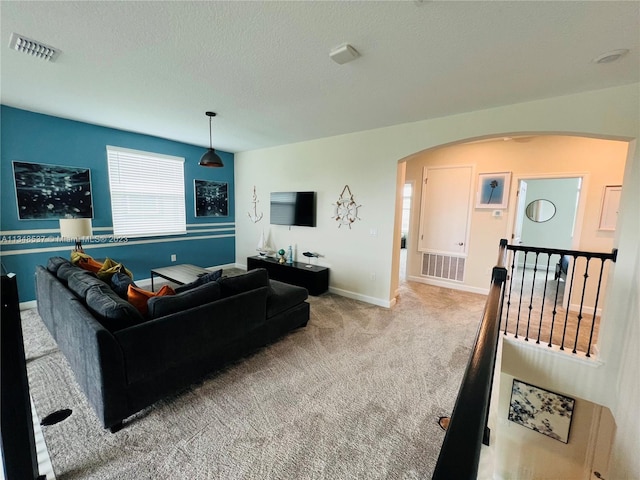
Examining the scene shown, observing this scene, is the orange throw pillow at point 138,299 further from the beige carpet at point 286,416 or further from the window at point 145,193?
the window at point 145,193

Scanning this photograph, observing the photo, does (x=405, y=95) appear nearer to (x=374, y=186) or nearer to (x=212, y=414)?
(x=374, y=186)

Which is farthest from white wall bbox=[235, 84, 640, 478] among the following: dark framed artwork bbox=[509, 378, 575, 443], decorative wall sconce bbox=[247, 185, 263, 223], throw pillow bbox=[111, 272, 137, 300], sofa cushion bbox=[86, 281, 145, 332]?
sofa cushion bbox=[86, 281, 145, 332]

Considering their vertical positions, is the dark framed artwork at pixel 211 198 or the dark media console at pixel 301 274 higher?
the dark framed artwork at pixel 211 198

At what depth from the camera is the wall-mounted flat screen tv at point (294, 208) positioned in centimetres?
476

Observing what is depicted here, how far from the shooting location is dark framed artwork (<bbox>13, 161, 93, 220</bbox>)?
348 cm

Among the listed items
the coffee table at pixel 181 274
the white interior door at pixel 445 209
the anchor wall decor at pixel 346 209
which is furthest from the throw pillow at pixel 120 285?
the white interior door at pixel 445 209

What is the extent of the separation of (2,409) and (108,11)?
225 centimetres

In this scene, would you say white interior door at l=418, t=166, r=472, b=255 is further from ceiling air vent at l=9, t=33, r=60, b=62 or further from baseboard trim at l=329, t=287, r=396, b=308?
ceiling air vent at l=9, t=33, r=60, b=62

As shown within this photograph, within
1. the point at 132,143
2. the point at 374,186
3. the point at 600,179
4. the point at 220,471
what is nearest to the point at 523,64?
the point at 374,186

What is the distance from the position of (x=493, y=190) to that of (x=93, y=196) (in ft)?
20.9

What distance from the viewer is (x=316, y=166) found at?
4.68 meters

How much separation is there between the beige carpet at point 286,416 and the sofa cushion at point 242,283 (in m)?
0.69

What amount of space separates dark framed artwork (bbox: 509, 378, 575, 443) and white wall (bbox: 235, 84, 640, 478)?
76 centimetres

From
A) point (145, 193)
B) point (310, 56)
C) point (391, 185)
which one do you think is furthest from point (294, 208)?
point (310, 56)
